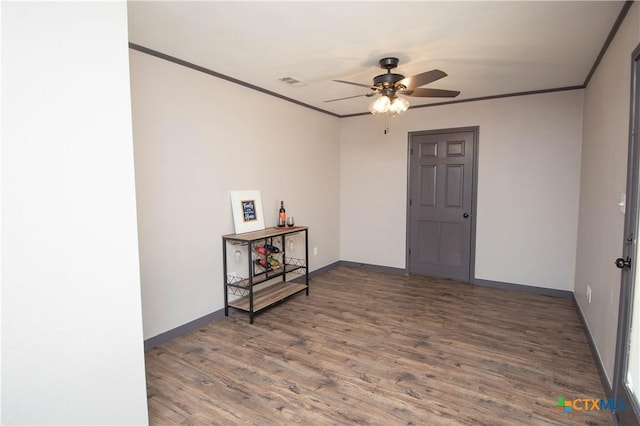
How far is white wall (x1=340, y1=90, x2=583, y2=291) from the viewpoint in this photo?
436 cm

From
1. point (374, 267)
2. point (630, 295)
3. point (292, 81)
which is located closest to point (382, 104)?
point (292, 81)

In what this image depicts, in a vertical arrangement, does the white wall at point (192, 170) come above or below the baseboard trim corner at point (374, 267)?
above

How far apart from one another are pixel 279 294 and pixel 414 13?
307 centimetres

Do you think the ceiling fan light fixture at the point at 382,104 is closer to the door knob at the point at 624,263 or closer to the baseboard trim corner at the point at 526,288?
the door knob at the point at 624,263

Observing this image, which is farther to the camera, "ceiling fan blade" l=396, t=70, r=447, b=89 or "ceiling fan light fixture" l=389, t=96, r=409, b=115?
"ceiling fan light fixture" l=389, t=96, r=409, b=115

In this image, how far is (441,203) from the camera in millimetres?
5152

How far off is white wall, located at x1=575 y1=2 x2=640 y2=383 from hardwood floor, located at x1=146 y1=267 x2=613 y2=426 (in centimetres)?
44

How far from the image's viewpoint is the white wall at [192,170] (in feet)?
10.0

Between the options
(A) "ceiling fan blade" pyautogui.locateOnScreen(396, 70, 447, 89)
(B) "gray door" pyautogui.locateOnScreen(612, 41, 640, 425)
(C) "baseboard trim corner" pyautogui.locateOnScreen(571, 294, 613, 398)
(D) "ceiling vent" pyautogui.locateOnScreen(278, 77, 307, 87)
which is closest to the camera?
(B) "gray door" pyautogui.locateOnScreen(612, 41, 640, 425)

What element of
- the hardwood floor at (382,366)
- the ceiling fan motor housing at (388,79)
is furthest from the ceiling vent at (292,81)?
the hardwood floor at (382,366)

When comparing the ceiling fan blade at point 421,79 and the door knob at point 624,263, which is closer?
the door knob at point 624,263

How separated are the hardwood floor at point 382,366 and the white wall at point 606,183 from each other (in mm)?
440

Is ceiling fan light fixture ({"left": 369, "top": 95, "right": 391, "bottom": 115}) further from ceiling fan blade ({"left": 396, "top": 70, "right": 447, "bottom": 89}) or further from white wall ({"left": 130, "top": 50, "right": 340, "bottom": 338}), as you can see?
white wall ({"left": 130, "top": 50, "right": 340, "bottom": 338})

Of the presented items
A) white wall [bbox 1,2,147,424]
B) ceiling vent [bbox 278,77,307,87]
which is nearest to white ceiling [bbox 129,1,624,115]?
ceiling vent [bbox 278,77,307,87]
